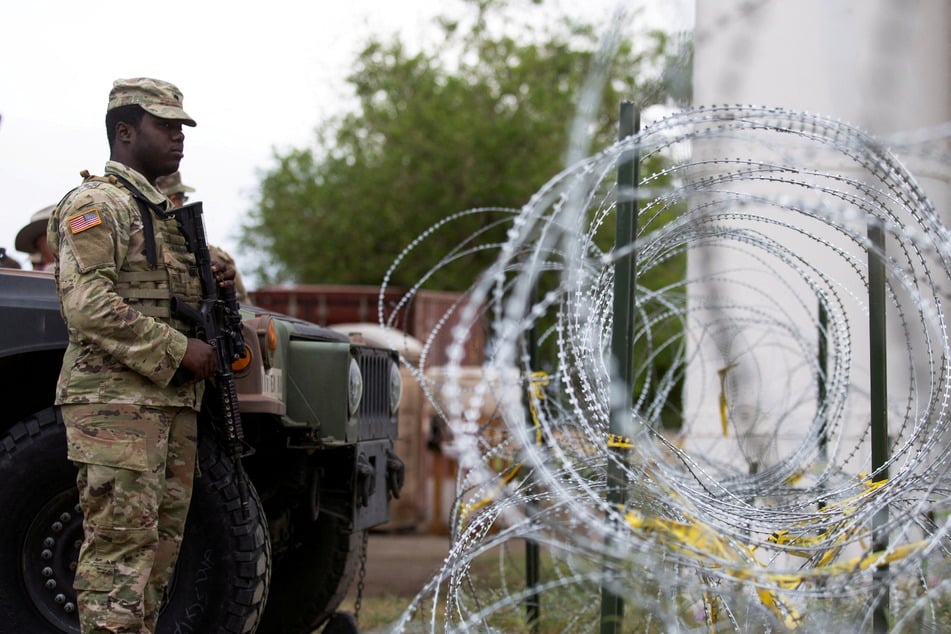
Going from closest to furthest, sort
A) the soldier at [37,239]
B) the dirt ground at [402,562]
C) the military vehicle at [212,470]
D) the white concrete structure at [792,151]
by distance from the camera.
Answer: the military vehicle at [212,470] → the white concrete structure at [792,151] → the soldier at [37,239] → the dirt ground at [402,562]

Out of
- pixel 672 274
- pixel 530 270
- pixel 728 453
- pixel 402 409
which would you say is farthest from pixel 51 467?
pixel 672 274

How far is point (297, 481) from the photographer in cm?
457

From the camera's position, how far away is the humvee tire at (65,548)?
12.7 ft

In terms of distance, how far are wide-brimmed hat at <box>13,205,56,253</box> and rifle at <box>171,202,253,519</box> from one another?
2367mm

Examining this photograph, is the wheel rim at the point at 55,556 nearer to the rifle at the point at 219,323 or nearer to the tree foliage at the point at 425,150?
the rifle at the point at 219,323

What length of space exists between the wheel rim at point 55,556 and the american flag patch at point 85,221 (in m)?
0.87

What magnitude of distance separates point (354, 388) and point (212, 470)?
66 cm

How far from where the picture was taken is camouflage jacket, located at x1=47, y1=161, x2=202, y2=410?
360cm

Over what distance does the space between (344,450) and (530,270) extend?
1924 mm


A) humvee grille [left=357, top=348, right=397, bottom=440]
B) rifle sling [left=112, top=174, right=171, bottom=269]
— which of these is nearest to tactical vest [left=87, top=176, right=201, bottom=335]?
rifle sling [left=112, top=174, right=171, bottom=269]

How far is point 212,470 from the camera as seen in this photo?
13.0ft

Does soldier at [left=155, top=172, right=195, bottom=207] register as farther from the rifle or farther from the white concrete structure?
the white concrete structure

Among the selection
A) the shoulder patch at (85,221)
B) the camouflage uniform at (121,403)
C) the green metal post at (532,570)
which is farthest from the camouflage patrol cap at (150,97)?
the green metal post at (532,570)

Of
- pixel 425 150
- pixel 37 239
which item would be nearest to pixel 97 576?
pixel 37 239
